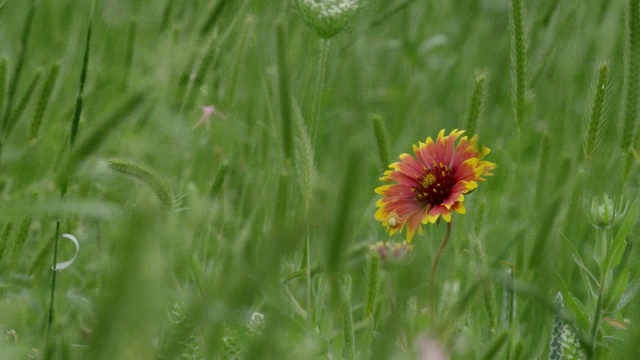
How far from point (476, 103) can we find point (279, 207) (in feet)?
0.89

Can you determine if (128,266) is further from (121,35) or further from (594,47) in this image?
(594,47)

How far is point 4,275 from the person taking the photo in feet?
4.20

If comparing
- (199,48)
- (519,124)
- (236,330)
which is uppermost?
(199,48)

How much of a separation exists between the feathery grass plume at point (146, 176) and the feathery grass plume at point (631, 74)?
60 centimetres

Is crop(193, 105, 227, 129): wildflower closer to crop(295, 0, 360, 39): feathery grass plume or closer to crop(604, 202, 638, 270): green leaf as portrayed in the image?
crop(295, 0, 360, 39): feathery grass plume

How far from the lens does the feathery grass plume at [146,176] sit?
865 mm

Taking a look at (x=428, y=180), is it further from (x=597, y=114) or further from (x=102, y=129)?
(x=102, y=129)

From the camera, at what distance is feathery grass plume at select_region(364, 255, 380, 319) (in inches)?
39.7

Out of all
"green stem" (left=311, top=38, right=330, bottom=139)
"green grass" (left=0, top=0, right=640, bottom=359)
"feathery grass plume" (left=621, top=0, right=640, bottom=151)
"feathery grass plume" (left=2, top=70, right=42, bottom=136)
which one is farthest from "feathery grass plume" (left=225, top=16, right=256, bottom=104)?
"feathery grass plume" (left=621, top=0, right=640, bottom=151)

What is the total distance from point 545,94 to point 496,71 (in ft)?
0.55

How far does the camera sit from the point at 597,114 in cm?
117

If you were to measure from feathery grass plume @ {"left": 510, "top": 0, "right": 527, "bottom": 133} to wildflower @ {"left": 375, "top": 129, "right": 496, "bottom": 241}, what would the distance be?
8 centimetres

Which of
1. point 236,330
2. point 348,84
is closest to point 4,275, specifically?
point 236,330

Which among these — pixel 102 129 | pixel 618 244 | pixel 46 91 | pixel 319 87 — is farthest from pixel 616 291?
pixel 46 91
